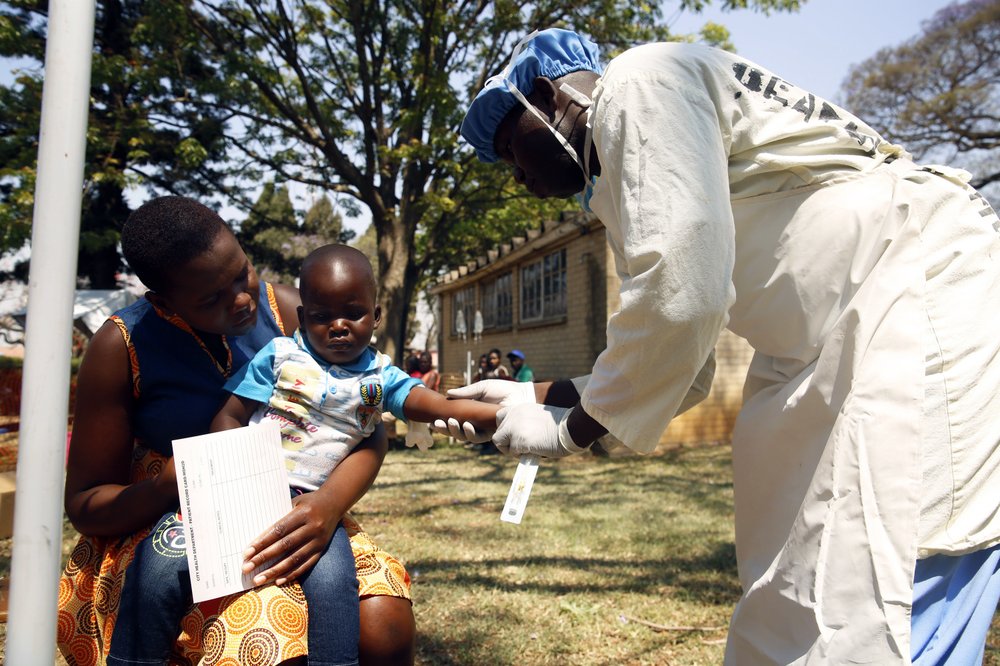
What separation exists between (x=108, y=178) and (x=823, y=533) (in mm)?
11577

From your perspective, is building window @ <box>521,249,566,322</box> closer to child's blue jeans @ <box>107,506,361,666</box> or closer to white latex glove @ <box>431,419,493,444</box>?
white latex glove @ <box>431,419,493,444</box>

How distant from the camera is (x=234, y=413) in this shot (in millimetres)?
1978

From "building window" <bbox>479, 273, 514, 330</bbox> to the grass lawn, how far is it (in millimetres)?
7877

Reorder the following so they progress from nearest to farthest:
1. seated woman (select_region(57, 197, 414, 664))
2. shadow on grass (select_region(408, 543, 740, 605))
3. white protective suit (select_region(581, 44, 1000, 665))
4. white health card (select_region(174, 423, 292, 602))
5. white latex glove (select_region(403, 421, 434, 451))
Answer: white protective suit (select_region(581, 44, 1000, 665)) → white health card (select_region(174, 423, 292, 602)) → seated woman (select_region(57, 197, 414, 664)) → white latex glove (select_region(403, 421, 434, 451)) → shadow on grass (select_region(408, 543, 740, 605))

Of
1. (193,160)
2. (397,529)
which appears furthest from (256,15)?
(397,529)

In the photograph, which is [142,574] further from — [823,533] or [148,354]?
[823,533]

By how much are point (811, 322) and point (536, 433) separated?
0.67 meters

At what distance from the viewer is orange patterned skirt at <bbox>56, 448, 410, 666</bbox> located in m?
1.70

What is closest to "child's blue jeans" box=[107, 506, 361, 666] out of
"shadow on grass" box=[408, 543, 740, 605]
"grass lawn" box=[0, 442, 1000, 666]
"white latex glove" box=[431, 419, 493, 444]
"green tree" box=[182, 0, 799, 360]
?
"white latex glove" box=[431, 419, 493, 444]

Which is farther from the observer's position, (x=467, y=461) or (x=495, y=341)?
(x=495, y=341)

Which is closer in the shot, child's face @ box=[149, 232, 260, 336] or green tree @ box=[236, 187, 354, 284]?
child's face @ box=[149, 232, 260, 336]

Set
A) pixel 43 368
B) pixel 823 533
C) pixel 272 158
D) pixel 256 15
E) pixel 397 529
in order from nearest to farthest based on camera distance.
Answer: pixel 43 368 → pixel 823 533 → pixel 397 529 → pixel 256 15 → pixel 272 158

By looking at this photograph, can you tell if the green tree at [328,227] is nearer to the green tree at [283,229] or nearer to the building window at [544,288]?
the green tree at [283,229]

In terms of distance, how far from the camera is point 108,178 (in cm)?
1073
